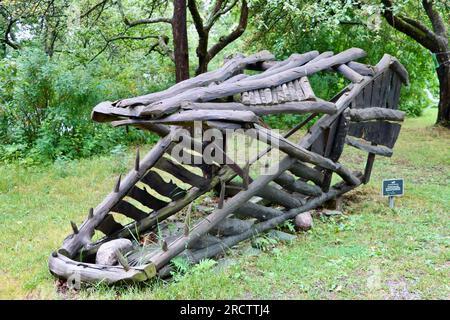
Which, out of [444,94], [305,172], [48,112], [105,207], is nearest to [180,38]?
[48,112]

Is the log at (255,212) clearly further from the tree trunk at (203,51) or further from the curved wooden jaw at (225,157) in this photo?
the tree trunk at (203,51)

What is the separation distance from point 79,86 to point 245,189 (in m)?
6.55

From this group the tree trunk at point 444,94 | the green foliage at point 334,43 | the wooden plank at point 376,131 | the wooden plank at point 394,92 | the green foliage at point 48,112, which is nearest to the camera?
the wooden plank at point 376,131

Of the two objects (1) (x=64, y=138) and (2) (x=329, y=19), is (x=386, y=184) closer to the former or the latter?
(2) (x=329, y=19)

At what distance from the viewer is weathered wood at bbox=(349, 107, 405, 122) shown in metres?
5.48

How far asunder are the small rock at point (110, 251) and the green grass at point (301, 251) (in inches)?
12.6

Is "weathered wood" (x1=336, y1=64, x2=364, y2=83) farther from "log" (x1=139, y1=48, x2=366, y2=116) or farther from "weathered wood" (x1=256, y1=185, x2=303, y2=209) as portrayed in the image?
"weathered wood" (x1=256, y1=185, x2=303, y2=209)

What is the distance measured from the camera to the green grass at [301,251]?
3525mm

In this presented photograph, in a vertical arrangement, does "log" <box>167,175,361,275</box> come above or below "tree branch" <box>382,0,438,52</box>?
below

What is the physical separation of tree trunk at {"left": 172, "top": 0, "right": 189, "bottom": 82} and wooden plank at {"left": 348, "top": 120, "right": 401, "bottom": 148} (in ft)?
17.1

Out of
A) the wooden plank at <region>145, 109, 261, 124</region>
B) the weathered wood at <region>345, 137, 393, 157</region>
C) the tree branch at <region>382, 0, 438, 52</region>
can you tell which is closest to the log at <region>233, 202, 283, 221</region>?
the wooden plank at <region>145, 109, 261, 124</region>

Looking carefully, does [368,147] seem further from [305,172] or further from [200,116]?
[200,116]

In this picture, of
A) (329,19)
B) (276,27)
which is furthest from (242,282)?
(276,27)

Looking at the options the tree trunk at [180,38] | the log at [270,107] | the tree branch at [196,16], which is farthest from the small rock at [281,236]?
the tree branch at [196,16]
